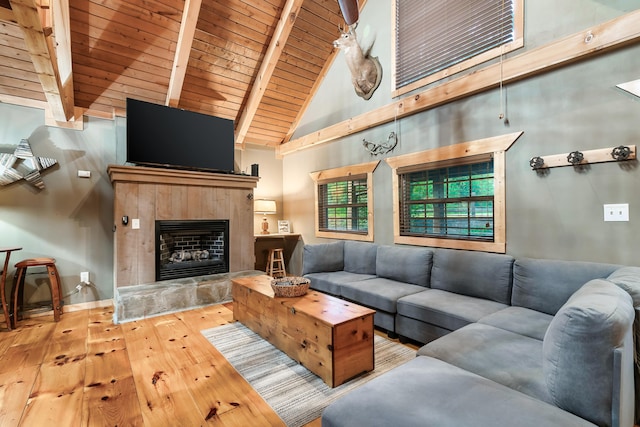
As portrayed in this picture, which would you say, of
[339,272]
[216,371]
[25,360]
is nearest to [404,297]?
[339,272]

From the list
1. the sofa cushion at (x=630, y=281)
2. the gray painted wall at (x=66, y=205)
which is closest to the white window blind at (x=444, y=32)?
the sofa cushion at (x=630, y=281)

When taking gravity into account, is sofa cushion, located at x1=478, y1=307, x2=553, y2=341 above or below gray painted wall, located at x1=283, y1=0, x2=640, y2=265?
below

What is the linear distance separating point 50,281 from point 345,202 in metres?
4.04

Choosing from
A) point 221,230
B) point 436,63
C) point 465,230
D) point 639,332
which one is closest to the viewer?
point 639,332

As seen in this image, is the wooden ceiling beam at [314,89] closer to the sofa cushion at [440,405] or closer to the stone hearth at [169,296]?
the stone hearth at [169,296]

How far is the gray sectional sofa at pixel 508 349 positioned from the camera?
3.59 feet

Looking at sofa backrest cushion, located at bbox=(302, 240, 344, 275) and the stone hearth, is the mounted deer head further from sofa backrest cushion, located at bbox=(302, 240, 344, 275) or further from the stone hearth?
the stone hearth

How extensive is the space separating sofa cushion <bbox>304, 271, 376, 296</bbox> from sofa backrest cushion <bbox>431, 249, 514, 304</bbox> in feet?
3.02

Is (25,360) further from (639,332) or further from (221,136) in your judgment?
(639,332)

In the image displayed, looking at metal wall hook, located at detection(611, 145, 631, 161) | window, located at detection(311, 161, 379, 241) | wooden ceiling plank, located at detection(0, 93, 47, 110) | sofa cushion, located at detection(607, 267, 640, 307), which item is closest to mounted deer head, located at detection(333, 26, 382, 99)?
window, located at detection(311, 161, 379, 241)

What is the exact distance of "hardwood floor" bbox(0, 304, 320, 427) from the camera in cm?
183

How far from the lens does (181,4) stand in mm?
3609

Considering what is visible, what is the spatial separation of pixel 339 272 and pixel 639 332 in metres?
3.00

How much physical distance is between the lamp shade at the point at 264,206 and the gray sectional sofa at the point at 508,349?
3.03 m
